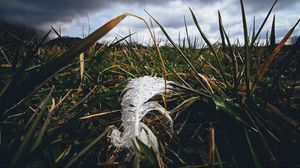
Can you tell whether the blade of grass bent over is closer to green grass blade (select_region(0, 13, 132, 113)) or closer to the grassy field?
the grassy field

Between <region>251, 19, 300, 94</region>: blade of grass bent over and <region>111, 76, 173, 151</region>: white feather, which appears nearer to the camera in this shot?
<region>111, 76, 173, 151</region>: white feather

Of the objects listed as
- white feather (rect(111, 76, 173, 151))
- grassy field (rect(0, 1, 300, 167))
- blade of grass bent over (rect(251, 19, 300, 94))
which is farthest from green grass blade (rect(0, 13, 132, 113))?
blade of grass bent over (rect(251, 19, 300, 94))

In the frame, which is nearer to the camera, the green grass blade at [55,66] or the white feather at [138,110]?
the green grass blade at [55,66]

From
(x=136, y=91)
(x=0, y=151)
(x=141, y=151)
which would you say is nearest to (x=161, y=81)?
(x=136, y=91)

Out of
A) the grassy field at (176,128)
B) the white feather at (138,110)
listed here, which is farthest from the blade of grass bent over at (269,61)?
the white feather at (138,110)

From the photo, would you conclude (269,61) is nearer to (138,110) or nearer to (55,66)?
(138,110)

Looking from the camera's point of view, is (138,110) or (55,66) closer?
(55,66)

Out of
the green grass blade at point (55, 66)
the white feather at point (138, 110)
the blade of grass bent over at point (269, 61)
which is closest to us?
the green grass blade at point (55, 66)

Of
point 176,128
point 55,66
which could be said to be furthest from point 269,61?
point 55,66

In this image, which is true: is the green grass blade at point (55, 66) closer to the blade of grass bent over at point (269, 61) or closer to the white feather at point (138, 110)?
the white feather at point (138, 110)
